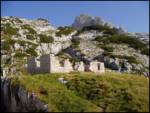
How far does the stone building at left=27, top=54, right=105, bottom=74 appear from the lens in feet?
162

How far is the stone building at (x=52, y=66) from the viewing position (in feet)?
162

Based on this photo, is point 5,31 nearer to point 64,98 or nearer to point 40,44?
point 40,44

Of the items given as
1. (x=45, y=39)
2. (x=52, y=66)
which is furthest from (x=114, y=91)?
(x=45, y=39)

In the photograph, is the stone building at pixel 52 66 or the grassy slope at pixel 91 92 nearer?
the grassy slope at pixel 91 92

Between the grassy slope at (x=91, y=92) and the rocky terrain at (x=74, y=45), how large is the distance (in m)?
46.4

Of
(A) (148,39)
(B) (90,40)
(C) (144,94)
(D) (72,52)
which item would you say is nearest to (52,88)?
(C) (144,94)

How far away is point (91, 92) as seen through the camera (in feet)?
130

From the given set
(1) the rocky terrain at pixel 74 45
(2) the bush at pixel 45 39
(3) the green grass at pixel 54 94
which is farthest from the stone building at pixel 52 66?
(2) the bush at pixel 45 39

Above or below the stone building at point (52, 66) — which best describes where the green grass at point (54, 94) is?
below

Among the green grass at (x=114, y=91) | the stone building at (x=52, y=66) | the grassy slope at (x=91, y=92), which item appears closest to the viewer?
the grassy slope at (x=91, y=92)

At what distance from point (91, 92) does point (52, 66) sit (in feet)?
35.9

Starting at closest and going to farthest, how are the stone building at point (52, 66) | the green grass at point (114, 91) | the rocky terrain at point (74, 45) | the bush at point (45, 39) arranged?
the green grass at point (114, 91) → the stone building at point (52, 66) → the rocky terrain at point (74, 45) → the bush at point (45, 39)

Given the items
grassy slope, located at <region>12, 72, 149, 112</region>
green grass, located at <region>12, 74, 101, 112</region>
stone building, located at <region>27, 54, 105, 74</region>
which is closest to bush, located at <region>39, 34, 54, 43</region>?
stone building, located at <region>27, 54, 105, 74</region>

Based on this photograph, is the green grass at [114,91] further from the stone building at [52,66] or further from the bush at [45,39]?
the bush at [45,39]
